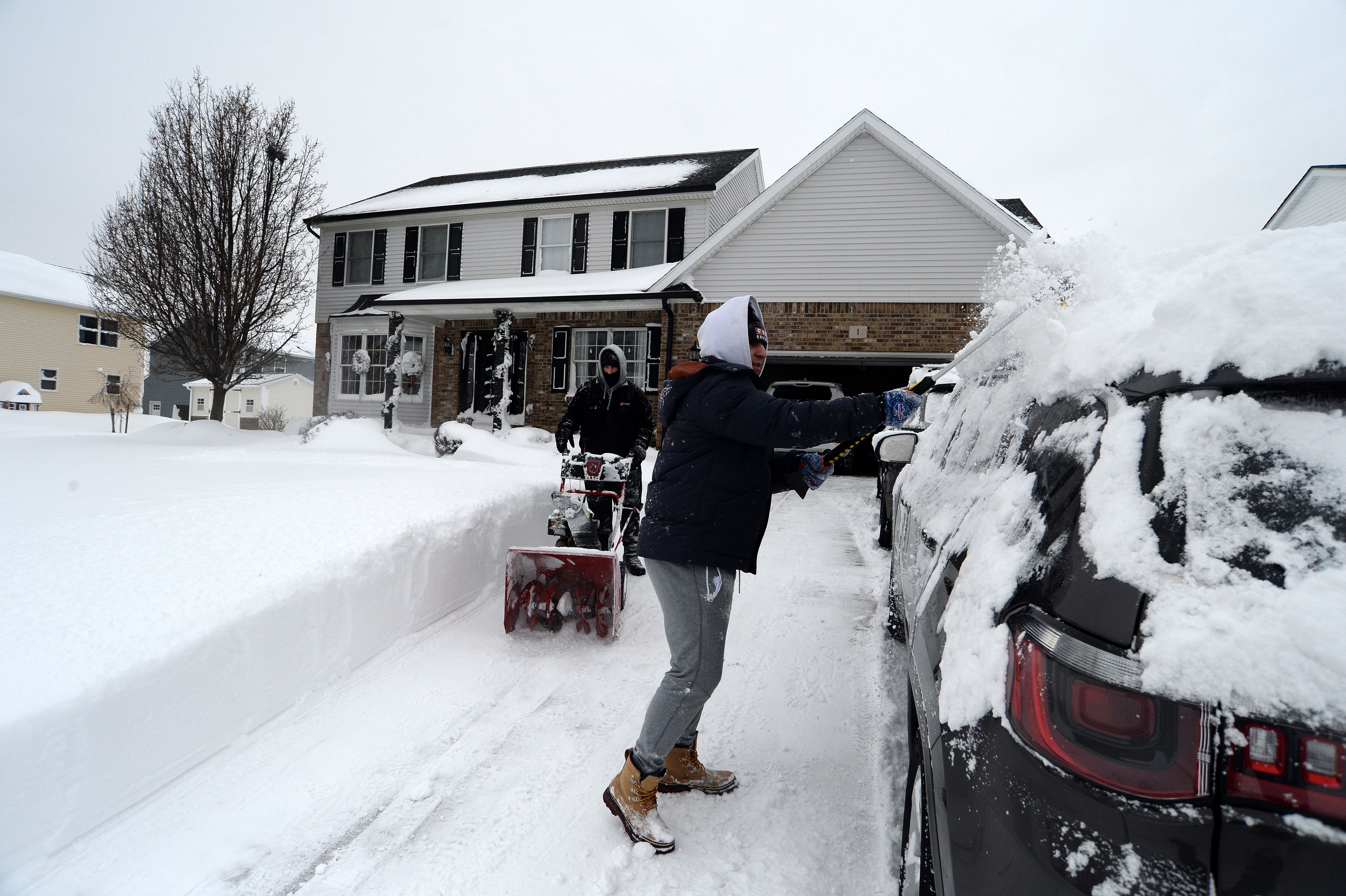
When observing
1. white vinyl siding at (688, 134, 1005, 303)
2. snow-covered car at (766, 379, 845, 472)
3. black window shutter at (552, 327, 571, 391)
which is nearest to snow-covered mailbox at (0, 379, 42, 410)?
black window shutter at (552, 327, 571, 391)

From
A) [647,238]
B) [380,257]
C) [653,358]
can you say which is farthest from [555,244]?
[380,257]

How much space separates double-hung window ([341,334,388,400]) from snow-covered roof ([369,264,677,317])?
5.09 ft

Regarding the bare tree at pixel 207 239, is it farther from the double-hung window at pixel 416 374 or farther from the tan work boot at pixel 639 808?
the tan work boot at pixel 639 808

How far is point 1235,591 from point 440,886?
224 cm

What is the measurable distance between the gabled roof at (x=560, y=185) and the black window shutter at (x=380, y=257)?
0.54 metres

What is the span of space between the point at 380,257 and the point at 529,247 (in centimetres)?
472

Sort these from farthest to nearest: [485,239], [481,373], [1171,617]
→ [485,239] → [481,373] → [1171,617]

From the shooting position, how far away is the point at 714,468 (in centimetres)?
229

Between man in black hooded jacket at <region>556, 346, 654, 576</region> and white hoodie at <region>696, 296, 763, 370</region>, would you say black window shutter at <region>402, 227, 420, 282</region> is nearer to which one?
man in black hooded jacket at <region>556, 346, 654, 576</region>

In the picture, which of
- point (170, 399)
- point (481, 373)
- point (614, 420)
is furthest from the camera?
point (170, 399)

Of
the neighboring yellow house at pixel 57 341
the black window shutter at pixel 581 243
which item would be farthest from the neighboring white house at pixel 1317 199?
the neighboring yellow house at pixel 57 341

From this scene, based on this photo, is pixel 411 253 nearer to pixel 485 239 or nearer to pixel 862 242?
pixel 485 239

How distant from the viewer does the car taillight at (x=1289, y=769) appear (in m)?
0.90

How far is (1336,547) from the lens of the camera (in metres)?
0.98
